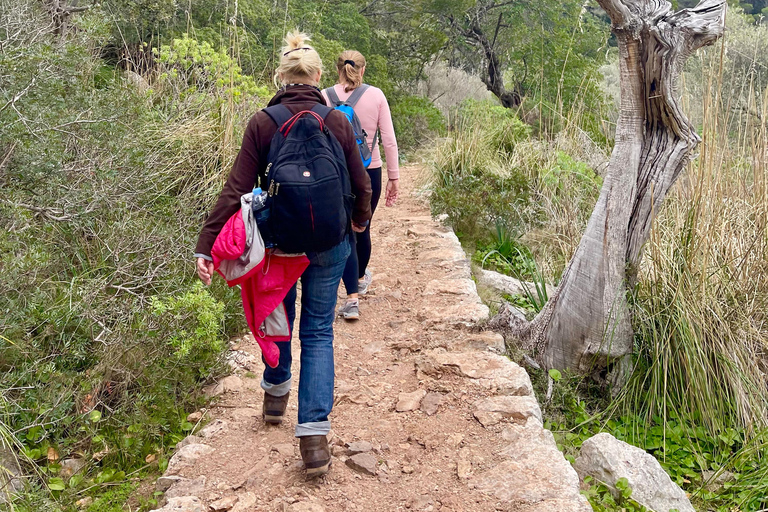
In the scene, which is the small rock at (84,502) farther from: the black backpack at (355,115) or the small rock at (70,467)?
the black backpack at (355,115)

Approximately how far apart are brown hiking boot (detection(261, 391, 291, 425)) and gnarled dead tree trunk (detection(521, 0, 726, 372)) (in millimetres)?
1692

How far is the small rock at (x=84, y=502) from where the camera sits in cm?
270

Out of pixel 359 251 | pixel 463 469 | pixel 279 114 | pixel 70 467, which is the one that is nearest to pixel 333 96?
pixel 359 251

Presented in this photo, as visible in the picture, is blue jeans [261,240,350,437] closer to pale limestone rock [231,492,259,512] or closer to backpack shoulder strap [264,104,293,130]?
pale limestone rock [231,492,259,512]

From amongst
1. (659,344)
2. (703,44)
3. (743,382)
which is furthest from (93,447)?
(703,44)

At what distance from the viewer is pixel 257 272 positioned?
2531mm

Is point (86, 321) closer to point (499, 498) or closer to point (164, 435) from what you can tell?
point (164, 435)

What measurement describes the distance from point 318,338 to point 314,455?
0.47 metres

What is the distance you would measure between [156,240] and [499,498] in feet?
9.29

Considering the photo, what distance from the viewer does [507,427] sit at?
10.0ft

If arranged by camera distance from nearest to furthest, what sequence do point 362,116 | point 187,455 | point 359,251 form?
point 187,455 < point 362,116 < point 359,251

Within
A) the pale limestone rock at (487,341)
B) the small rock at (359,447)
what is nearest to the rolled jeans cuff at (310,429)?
the small rock at (359,447)

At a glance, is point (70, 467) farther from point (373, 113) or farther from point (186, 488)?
point (373, 113)

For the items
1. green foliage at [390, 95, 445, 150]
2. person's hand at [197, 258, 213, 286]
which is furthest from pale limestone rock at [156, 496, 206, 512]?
green foliage at [390, 95, 445, 150]
